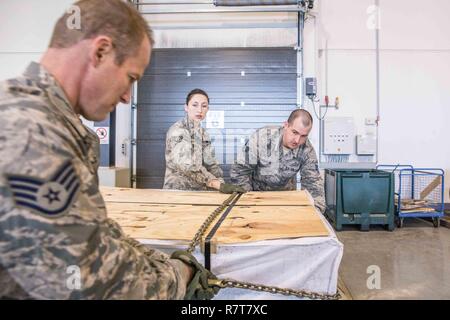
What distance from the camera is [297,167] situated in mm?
2980

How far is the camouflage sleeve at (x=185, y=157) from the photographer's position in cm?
254

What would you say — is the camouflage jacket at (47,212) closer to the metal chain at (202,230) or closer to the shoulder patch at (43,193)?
the shoulder patch at (43,193)

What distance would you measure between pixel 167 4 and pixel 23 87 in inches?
201

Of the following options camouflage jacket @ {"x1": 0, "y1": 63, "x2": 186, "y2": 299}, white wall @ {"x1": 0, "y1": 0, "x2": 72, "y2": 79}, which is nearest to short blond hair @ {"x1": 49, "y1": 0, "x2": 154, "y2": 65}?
camouflage jacket @ {"x1": 0, "y1": 63, "x2": 186, "y2": 299}

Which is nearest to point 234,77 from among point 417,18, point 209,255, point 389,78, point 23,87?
point 389,78

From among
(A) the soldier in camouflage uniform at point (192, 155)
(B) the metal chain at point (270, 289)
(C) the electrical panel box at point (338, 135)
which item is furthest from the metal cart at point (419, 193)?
(B) the metal chain at point (270, 289)

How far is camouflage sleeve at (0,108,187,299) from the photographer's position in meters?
0.55

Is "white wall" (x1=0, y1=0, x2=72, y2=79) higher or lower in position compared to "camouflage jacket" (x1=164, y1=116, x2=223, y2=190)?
higher

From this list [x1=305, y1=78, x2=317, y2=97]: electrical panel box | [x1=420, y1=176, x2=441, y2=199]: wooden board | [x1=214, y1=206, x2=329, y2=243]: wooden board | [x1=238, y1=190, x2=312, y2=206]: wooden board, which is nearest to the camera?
[x1=214, y1=206, x2=329, y2=243]: wooden board

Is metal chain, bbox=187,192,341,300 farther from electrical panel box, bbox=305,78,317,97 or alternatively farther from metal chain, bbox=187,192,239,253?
electrical panel box, bbox=305,78,317,97

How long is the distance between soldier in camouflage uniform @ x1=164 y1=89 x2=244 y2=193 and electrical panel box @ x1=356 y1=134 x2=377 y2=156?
2.87 metres

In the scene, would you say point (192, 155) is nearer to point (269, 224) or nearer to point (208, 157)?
point (208, 157)

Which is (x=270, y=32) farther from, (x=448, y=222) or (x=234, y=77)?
(x=448, y=222)

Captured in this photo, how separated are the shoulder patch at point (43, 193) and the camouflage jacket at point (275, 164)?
245 centimetres
